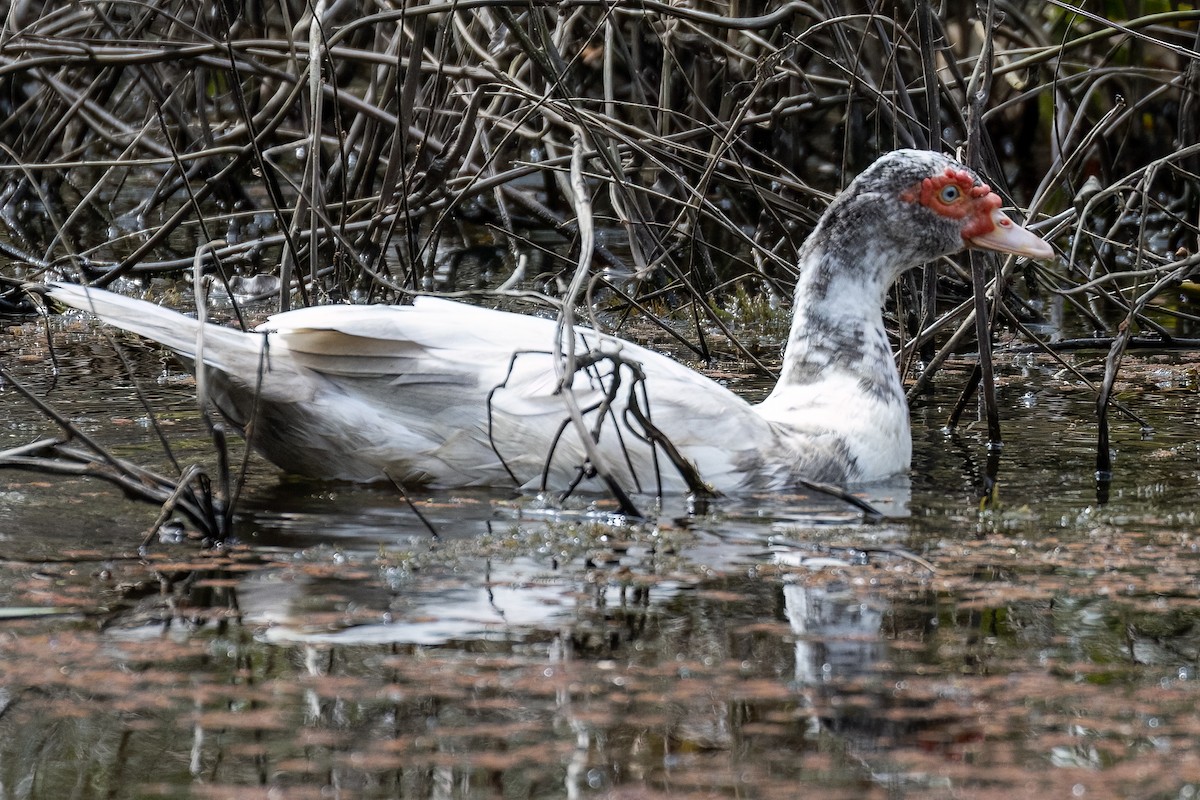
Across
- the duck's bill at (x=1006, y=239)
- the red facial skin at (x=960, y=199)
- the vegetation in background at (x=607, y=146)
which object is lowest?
the duck's bill at (x=1006, y=239)

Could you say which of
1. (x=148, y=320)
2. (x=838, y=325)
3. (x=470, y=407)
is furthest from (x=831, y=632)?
(x=148, y=320)

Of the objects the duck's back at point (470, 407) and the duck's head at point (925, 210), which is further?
the duck's head at point (925, 210)

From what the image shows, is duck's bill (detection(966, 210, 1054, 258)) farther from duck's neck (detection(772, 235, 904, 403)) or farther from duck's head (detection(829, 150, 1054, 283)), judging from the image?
duck's neck (detection(772, 235, 904, 403))

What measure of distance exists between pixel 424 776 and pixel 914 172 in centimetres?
338

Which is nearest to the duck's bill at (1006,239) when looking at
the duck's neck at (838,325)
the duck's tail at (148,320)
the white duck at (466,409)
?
the duck's neck at (838,325)

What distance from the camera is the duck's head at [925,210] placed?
18.4ft

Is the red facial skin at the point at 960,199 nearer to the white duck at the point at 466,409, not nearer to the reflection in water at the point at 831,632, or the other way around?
the white duck at the point at 466,409

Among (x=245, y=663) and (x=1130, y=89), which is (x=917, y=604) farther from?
(x=1130, y=89)

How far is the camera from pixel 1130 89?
11.0 metres

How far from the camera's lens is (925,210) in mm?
5621

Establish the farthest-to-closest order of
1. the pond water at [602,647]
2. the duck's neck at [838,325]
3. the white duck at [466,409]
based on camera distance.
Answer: the duck's neck at [838,325] < the white duck at [466,409] < the pond water at [602,647]

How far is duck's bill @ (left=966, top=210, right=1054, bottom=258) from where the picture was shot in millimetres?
5656

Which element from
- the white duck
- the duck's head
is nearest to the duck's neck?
the duck's head

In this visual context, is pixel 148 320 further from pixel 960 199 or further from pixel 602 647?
pixel 960 199
